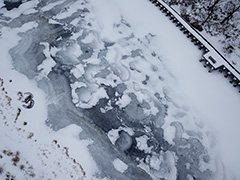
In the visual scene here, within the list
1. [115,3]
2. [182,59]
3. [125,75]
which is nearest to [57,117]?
[125,75]

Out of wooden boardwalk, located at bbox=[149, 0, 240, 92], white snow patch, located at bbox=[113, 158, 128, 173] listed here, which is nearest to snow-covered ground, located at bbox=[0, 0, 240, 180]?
white snow patch, located at bbox=[113, 158, 128, 173]

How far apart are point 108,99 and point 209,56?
560 cm

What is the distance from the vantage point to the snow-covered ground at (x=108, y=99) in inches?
268

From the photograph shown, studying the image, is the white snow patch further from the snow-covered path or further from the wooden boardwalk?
the wooden boardwalk

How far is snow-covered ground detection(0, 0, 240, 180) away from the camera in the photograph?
682cm

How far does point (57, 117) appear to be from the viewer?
24.1 ft

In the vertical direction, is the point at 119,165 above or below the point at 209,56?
below

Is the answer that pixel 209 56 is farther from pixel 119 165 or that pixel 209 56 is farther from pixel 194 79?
pixel 119 165

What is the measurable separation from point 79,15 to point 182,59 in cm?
647

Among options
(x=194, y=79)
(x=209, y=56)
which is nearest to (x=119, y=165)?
(x=194, y=79)

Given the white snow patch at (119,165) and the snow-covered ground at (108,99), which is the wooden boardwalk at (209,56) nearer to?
the snow-covered ground at (108,99)

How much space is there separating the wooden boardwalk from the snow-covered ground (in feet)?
1.09

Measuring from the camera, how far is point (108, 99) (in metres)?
7.95

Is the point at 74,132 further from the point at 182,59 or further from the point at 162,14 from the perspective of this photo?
the point at 162,14
